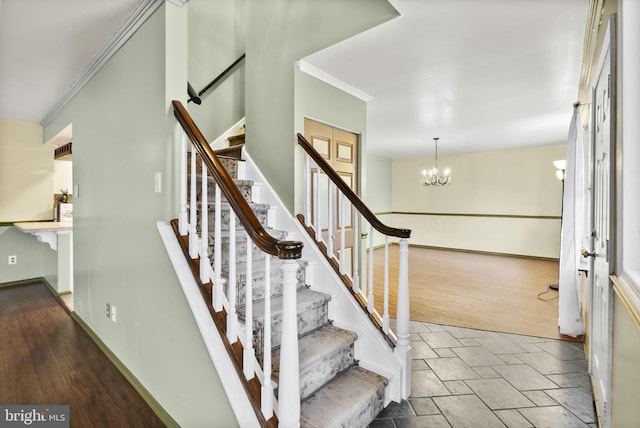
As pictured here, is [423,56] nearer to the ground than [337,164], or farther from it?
farther from it

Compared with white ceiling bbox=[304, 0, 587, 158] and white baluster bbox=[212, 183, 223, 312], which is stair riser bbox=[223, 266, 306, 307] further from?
white ceiling bbox=[304, 0, 587, 158]

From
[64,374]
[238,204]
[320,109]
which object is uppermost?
[320,109]

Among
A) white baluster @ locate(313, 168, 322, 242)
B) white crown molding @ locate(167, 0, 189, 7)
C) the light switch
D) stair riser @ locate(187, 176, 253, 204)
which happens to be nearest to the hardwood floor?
white baluster @ locate(313, 168, 322, 242)

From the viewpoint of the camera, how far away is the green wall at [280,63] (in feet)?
8.23

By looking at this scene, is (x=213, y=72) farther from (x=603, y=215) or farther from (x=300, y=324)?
(x=603, y=215)

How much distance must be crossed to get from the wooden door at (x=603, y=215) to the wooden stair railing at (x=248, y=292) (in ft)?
4.59

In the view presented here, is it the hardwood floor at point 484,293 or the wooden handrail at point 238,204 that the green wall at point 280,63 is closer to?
the wooden handrail at point 238,204

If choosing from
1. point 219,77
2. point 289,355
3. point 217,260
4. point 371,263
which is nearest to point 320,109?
point 371,263

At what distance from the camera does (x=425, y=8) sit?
196 centimetres

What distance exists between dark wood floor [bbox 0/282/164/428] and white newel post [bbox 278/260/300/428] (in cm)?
105

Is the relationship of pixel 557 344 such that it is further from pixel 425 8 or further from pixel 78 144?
pixel 78 144

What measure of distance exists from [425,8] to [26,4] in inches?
95.7

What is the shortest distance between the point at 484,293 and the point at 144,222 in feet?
14.1

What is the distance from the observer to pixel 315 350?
1.90m
